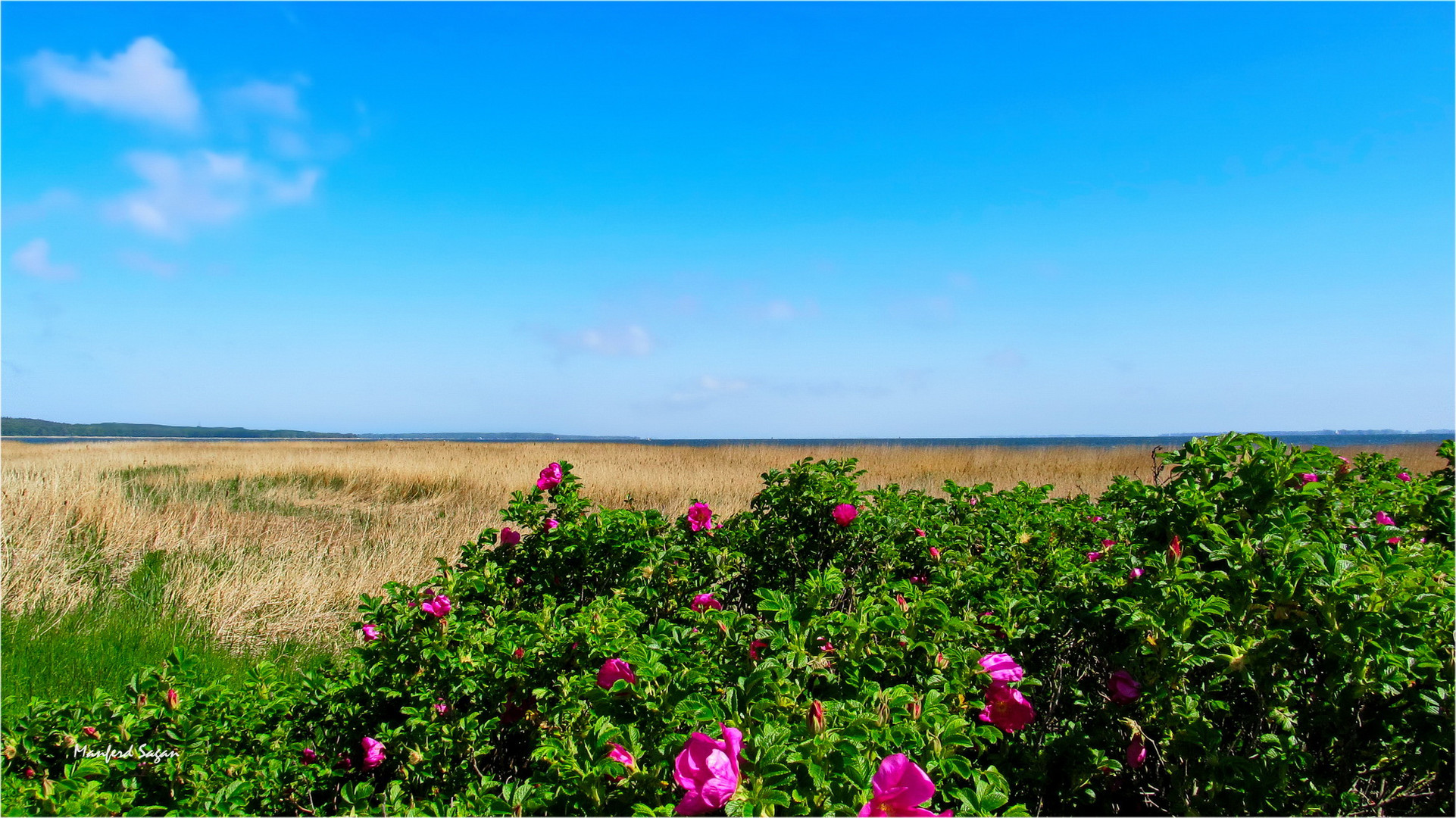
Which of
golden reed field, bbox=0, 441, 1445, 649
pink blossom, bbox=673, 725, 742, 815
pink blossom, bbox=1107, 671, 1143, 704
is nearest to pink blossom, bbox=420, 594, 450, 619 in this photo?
pink blossom, bbox=673, 725, 742, 815

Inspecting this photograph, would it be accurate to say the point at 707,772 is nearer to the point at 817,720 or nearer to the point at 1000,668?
the point at 817,720

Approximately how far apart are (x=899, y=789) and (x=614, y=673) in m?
0.70

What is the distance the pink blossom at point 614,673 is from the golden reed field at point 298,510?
10.9 feet

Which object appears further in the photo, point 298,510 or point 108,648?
point 298,510

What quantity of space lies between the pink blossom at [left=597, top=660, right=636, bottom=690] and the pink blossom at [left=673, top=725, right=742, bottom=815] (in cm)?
39

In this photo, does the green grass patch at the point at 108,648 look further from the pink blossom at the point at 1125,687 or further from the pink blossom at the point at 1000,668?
the pink blossom at the point at 1125,687

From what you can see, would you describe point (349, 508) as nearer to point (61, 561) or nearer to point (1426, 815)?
point (61, 561)

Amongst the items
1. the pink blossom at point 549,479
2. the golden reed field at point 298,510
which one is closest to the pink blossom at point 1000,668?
the pink blossom at point 549,479

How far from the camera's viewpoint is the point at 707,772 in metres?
1.12

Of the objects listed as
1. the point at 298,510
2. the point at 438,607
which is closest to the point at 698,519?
the point at 438,607

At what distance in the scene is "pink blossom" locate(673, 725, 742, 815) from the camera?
3.58ft

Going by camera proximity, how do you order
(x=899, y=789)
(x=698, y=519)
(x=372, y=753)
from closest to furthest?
1. (x=899, y=789)
2. (x=372, y=753)
3. (x=698, y=519)

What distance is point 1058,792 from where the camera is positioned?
1929mm

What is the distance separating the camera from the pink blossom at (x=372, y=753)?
188cm
